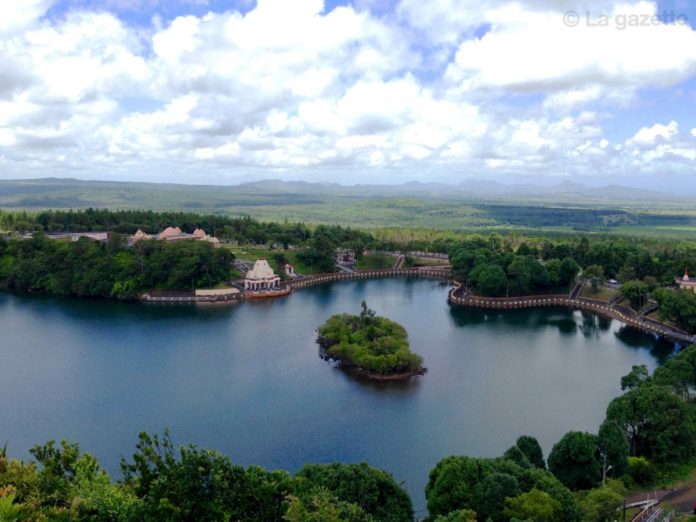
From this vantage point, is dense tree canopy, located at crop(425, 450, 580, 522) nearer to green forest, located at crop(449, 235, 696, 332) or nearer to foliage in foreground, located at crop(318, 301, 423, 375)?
foliage in foreground, located at crop(318, 301, 423, 375)

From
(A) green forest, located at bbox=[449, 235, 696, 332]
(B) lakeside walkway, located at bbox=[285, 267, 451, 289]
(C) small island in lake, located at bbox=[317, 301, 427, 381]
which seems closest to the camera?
(C) small island in lake, located at bbox=[317, 301, 427, 381]

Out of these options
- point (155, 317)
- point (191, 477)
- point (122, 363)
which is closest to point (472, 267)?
point (155, 317)

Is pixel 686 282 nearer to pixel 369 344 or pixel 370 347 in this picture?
pixel 369 344

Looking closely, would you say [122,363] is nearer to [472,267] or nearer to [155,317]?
[155,317]

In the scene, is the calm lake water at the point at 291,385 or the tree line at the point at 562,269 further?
the tree line at the point at 562,269

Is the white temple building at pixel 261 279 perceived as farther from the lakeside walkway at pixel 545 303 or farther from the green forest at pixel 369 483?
the green forest at pixel 369 483

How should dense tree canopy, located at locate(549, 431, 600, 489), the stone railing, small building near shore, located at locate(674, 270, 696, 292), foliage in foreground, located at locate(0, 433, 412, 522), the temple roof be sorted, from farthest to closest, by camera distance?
the stone railing
the temple roof
small building near shore, located at locate(674, 270, 696, 292)
dense tree canopy, located at locate(549, 431, 600, 489)
foliage in foreground, located at locate(0, 433, 412, 522)

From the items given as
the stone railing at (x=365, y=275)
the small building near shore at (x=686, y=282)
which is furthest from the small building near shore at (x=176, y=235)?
the small building near shore at (x=686, y=282)

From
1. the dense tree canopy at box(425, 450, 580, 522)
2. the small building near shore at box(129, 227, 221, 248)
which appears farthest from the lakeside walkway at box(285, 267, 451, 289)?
the dense tree canopy at box(425, 450, 580, 522)

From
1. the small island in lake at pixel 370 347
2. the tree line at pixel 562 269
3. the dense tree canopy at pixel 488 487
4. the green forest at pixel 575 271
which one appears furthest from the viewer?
the tree line at pixel 562 269
